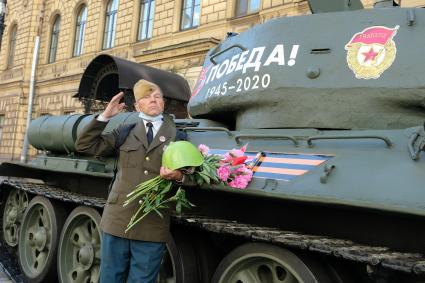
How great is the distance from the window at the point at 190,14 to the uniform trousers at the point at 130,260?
1375 centimetres

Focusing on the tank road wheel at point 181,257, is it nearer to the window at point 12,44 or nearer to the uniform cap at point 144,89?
the uniform cap at point 144,89

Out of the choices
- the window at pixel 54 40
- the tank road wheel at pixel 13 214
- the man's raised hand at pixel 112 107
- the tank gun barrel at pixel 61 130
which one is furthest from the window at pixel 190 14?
the man's raised hand at pixel 112 107

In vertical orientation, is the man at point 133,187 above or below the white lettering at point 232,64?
below

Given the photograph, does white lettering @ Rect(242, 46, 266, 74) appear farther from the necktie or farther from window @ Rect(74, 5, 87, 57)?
window @ Rect(74, 5, 87, 57)

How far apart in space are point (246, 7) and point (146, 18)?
5283mm

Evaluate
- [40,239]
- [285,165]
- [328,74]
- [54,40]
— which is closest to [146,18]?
[54,40]

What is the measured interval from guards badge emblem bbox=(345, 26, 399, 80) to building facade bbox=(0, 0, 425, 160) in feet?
23.9

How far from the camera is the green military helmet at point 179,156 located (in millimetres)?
3227

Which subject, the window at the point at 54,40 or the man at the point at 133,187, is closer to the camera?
the man at the point at 133,187

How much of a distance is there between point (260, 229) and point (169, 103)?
11375 millimetres

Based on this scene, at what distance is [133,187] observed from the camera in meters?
3.45

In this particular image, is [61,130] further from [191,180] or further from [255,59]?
[191,180]

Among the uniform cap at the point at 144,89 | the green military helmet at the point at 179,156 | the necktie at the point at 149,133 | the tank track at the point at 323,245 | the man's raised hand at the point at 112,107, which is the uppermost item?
the uniform cap at the point at 144,89

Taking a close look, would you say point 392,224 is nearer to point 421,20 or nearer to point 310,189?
point 310,189
